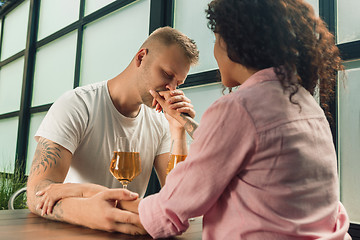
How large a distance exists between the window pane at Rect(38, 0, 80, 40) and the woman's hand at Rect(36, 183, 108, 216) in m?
3.81

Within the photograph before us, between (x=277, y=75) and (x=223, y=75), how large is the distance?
0.19m

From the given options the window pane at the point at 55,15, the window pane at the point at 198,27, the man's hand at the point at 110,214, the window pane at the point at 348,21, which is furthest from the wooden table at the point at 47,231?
the window pane at the point at 55,15

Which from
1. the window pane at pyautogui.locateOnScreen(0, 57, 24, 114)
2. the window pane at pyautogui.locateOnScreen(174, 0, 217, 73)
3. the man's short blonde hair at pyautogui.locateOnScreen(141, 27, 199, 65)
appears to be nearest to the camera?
the man's short blonde hair at pyautogui.locateOnScreen(141, 27, 199, 65)

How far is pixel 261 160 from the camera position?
673 millimetres

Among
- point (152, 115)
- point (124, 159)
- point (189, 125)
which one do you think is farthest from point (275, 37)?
point (152, 115)

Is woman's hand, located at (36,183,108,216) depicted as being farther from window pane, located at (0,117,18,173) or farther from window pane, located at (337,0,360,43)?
window pane, located at (0,117,18,173)

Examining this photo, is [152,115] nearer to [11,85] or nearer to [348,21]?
[348,21]

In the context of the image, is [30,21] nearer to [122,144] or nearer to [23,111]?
[23,111]

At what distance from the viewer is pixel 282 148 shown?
67cm

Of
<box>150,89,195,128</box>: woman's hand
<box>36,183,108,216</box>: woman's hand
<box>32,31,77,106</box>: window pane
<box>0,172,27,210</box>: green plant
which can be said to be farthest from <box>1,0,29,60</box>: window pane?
<box>36,183,108,216</box>: woman's hand

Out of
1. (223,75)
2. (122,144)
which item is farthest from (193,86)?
(223,75)

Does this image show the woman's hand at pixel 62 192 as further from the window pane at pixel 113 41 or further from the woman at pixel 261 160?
the window pane at pixel 113 41

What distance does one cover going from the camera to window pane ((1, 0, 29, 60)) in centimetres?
605

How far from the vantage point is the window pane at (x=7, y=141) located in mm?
5755
